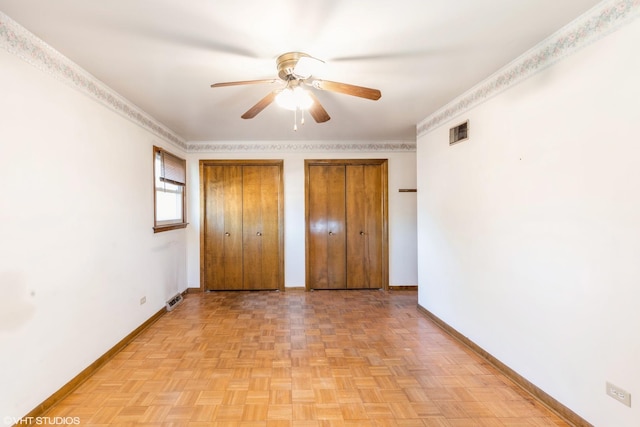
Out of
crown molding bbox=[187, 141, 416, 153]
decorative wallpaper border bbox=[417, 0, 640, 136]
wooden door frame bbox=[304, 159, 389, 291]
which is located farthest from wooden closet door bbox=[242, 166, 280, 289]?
decorative wallpaper border bbox=[417, 0, 640, 136]

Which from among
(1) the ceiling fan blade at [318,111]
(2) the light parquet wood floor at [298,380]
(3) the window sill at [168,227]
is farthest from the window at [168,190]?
(1) the ceiling fan blade at [318,111]

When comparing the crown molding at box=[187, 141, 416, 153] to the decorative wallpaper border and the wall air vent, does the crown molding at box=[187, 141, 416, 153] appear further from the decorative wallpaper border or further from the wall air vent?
the decorative wallpaper border

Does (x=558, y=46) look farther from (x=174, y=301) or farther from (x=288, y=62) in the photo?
(x=174, y=301)

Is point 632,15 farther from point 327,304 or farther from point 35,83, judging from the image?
point 327,304

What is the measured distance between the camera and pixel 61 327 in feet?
6.71

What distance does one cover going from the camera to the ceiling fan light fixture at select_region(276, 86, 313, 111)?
6.68 feet

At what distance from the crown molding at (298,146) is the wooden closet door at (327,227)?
30 centimetres

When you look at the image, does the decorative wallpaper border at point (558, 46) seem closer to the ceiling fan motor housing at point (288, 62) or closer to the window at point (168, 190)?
the ceiling fan motor housing at point (288, 62)

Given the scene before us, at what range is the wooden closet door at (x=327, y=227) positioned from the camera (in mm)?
4770

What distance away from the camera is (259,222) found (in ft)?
15.5

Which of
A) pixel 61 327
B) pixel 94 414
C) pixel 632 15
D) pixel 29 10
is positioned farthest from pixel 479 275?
pixel 29 10

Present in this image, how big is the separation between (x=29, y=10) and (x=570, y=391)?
373 centimetres

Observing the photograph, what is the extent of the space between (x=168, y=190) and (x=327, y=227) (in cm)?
233


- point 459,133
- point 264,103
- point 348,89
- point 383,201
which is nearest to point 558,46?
point 459,133
